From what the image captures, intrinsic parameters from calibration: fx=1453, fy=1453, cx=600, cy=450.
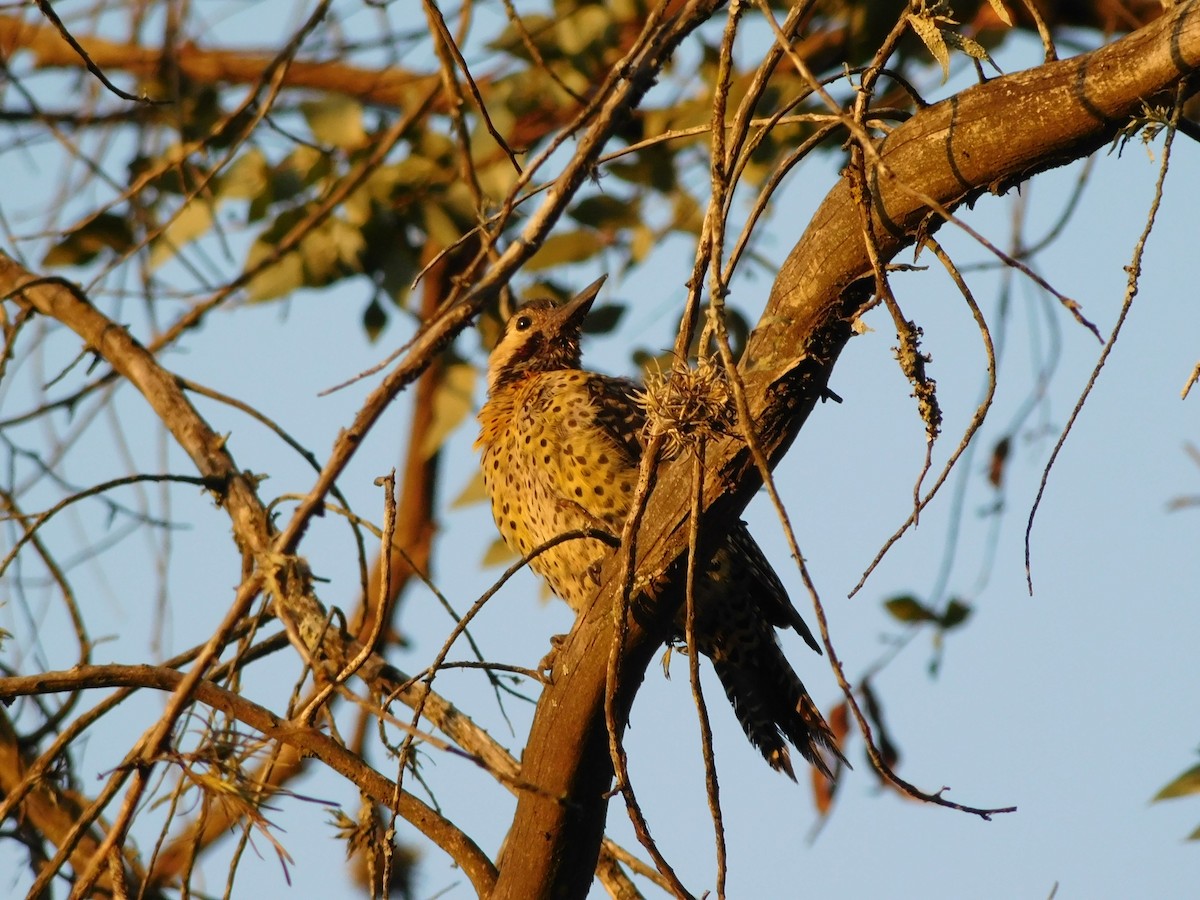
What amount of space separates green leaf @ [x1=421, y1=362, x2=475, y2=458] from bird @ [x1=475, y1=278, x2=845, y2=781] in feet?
1.23

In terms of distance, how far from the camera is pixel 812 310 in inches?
99.7

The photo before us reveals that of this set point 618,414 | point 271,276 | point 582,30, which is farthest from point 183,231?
point 618,414

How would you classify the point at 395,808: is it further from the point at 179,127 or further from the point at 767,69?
the point at 179,127

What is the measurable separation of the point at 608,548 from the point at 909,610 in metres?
1.48

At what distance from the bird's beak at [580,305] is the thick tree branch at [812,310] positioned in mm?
2767

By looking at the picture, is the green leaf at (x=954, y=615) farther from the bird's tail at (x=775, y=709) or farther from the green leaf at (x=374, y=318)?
the green leaf at (x=374, y=318)

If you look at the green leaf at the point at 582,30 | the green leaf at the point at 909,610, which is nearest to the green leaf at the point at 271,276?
the green leaf at the point at 582,30

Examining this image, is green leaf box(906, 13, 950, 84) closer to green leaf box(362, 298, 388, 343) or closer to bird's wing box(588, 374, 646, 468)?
bird's wing box(588, 374, 646, 468)

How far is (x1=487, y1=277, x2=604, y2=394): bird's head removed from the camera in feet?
18.2

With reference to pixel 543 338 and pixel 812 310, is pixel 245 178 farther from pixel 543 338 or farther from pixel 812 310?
pixel 812 310

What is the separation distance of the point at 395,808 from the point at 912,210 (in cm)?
144

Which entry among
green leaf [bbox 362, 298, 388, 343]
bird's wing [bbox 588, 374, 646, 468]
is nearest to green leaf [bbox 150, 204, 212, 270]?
green leaf [bbox 362, 298, 388, 343]

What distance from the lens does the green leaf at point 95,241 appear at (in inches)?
193

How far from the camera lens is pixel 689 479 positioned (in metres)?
2.62
